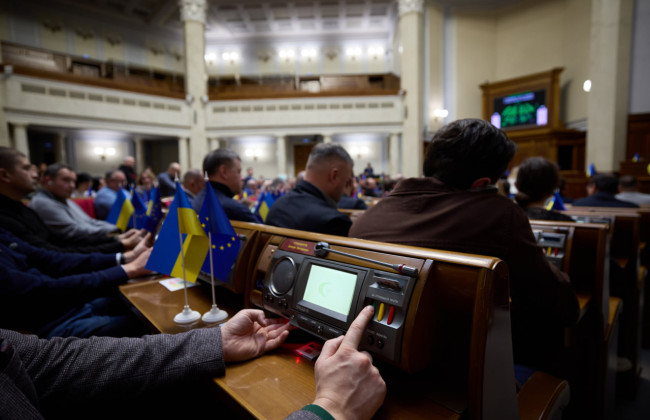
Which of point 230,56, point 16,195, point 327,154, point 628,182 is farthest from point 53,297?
point 230,56

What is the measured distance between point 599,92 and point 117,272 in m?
10.3

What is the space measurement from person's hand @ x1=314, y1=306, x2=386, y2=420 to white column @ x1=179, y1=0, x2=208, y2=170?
1149cm

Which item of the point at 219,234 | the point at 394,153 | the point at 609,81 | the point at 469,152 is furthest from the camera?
the point at 394,153

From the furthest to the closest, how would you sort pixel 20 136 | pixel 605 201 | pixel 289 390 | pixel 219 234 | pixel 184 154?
1. pixel 184 154
2. pixel 20 136
3. pixel 605 201
4. pixel 219 234
5. pixel 289 390

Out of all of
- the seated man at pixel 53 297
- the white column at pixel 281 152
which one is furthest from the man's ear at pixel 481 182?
the white column at pixel 281 152

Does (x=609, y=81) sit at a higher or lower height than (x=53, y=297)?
higher

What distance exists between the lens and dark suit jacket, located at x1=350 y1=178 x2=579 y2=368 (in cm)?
92

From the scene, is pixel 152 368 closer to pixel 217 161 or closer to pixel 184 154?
pixel 217 161

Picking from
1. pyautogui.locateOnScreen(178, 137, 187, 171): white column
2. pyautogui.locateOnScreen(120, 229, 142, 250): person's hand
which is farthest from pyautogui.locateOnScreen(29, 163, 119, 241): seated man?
pyautogui.locateOnScreen(178, 137, 187, 171): white column

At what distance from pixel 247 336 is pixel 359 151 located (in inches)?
505

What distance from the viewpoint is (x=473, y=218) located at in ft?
3.07

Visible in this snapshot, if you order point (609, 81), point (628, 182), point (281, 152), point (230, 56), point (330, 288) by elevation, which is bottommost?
point (330, 288)

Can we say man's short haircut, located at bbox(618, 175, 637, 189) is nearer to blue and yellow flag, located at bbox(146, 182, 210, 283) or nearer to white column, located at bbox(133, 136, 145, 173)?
blue and yellow flag, located at bbox(146, 182, 210, 283)

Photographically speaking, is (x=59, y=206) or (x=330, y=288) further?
(x=59, y=206)
